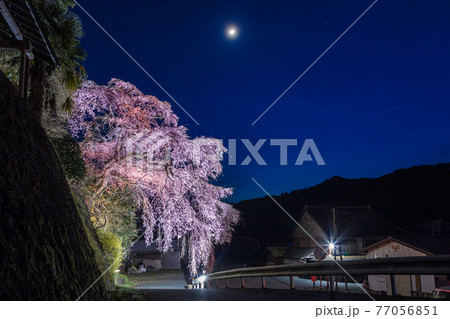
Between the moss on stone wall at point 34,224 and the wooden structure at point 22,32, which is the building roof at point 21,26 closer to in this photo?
the wooden structure at point 22,32

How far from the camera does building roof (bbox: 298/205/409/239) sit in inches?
1484

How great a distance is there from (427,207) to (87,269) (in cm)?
6954

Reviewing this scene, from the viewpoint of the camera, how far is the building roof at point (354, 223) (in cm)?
3769

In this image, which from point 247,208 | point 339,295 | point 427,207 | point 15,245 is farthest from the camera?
point 247,208

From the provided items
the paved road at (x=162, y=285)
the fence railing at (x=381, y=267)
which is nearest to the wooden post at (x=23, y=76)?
the fence railing at (x=381, y=267)

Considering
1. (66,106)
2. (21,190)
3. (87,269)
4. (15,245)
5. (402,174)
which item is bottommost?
(87,269)

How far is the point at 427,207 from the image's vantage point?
6328cm

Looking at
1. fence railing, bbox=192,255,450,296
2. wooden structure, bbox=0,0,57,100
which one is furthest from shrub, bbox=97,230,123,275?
fence railing, bbox=192,255,450,296

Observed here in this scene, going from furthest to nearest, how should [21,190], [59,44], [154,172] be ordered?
[154,172]
[59,44]
[21,190]

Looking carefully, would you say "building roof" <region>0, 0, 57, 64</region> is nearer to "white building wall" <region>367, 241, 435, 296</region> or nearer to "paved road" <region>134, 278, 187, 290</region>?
"paved road" <region>134, 278, 187, 290</region>

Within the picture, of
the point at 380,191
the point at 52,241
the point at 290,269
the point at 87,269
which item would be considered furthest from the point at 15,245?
the point at 380,191
